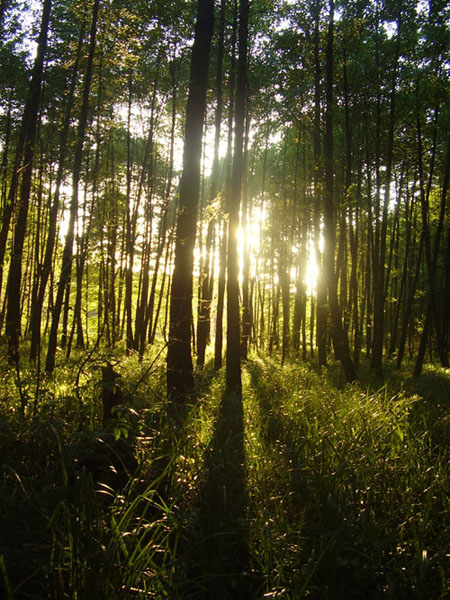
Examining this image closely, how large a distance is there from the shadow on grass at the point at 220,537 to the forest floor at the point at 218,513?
0.04ft

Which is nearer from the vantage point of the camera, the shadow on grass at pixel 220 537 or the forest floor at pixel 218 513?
the forest floor at pixel 218 513

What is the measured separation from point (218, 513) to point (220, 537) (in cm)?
33

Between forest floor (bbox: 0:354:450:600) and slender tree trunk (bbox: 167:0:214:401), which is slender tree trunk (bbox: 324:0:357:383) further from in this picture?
forest floor (bbox: 0:354:450:600)

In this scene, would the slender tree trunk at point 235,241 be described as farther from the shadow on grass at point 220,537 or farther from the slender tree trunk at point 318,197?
the shadow on grass at point 220,537

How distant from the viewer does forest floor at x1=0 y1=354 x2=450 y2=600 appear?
193cm

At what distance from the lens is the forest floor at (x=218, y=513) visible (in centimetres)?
193

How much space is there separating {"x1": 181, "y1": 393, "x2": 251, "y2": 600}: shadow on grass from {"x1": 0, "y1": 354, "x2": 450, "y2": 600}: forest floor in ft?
0.04

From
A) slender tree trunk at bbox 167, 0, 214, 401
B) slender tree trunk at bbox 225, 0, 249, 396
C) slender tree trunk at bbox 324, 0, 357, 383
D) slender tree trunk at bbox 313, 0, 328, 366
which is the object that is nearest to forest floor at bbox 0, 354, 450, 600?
slender tree trunk at bbox 167, 0, 214, 401

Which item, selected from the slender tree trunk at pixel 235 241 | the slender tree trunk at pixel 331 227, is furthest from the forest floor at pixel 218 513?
the slender tree trunk at pixel 331 227

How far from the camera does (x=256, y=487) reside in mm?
3070

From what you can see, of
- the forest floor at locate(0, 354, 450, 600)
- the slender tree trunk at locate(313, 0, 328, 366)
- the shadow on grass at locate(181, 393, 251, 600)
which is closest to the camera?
the forest floor at locate(0, 354, 450, 600)

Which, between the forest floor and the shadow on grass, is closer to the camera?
the forest floor

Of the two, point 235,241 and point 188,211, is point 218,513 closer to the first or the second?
point 188,211

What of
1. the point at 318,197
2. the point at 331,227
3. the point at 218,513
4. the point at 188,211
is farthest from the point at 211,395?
the point at 318,197
